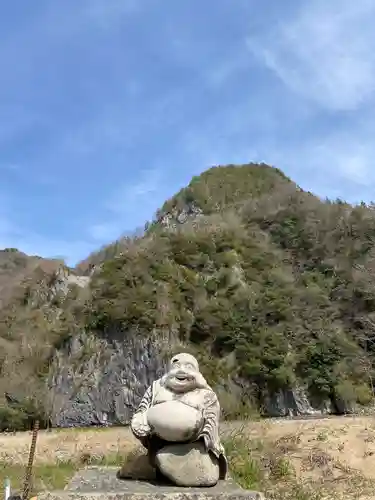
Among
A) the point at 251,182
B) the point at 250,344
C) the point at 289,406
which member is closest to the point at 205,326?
the point at 250,344

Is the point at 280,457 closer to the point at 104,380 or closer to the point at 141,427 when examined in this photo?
the point at 141,427

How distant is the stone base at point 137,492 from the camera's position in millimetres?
3234

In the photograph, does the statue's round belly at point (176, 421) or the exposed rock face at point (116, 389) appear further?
the exposed rock face at point (116, 389)

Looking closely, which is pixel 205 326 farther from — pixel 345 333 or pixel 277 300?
pixel 345 333

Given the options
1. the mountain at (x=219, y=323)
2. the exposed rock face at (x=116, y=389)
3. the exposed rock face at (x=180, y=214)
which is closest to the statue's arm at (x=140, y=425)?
the mountain at (x=219, y=323)

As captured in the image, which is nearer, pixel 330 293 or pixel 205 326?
pixel 205 326

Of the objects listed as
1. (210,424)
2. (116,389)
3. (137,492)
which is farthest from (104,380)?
(137,492)

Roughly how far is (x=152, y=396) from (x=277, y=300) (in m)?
15.8

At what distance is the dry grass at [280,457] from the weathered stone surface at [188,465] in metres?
Answer: 3.49

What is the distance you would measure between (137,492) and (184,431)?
49 cm

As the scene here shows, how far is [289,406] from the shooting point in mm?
16688

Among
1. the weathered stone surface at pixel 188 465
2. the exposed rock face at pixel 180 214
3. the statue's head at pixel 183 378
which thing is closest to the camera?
the weathered stone surface at pixel 188 465

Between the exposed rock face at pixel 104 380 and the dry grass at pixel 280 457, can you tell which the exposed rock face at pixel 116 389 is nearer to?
the exposed rock face at pixel 104 380

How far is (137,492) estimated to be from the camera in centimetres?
331
